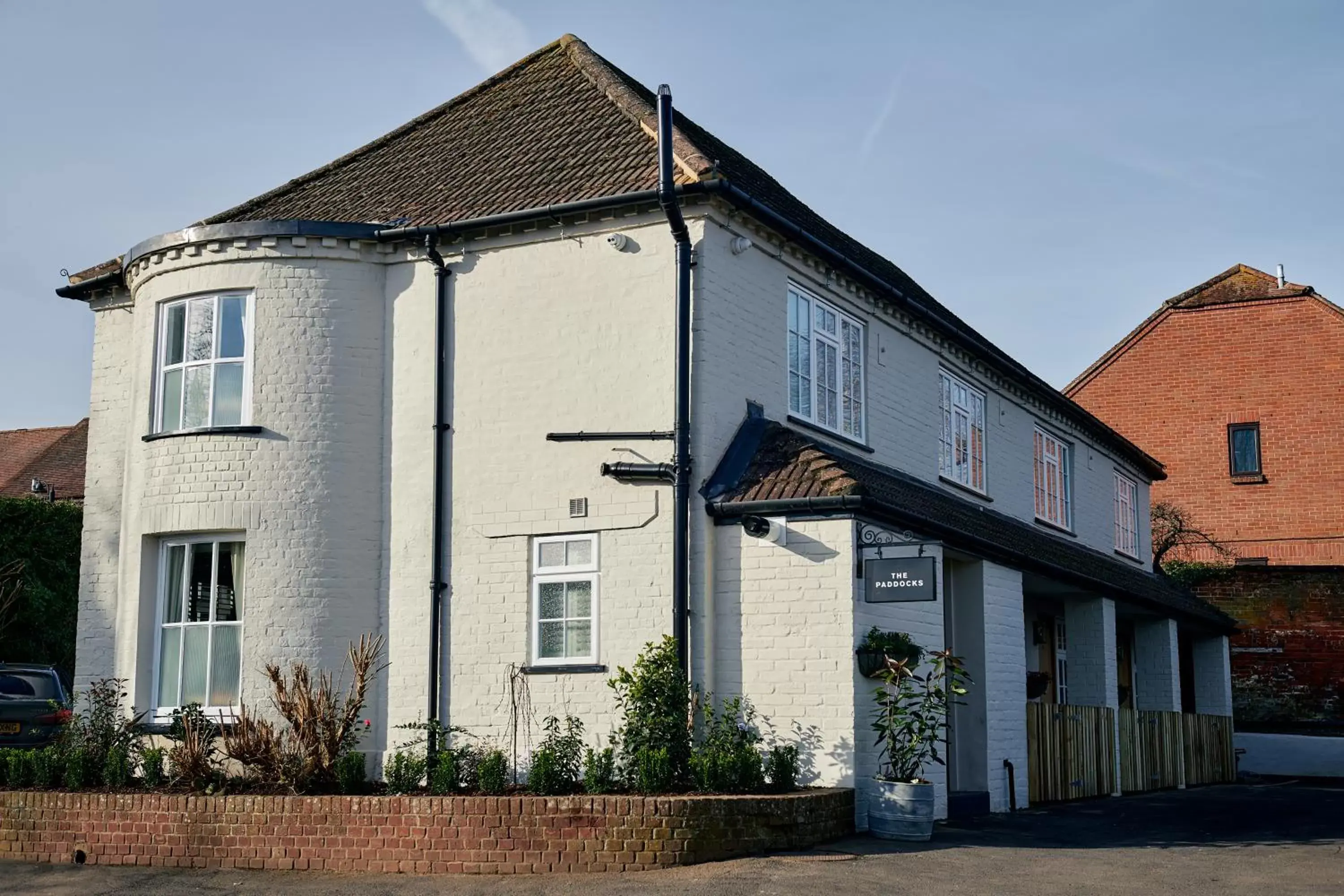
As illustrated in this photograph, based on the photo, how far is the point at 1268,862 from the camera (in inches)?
515

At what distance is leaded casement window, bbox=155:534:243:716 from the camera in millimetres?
16016

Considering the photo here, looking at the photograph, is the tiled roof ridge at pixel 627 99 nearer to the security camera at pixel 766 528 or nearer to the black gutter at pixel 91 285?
the security camera at pixel 766 528

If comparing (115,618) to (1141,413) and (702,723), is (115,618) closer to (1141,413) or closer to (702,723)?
(702,723)

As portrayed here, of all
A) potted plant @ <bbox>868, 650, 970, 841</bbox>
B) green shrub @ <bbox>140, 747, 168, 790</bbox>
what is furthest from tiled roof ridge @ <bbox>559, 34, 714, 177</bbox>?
green shrub @ <bbox>140, 747, 168, 790</bbox>

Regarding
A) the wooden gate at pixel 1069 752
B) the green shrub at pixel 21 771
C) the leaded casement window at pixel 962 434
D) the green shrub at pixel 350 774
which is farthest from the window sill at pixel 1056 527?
the green shrub at pixel 21 771

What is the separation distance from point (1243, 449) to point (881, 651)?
2331cm

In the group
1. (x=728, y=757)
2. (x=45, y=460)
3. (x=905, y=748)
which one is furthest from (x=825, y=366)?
(x=45, y=460)

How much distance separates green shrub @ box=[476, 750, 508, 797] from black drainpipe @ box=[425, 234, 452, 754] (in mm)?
1450

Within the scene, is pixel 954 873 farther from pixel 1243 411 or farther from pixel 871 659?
pixel 1243 411

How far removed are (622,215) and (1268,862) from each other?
869cm

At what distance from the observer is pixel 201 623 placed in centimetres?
1625

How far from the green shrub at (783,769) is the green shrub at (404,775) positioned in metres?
3.31

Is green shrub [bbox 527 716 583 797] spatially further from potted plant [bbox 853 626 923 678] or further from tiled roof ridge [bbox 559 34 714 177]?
tiled roof ridge [bbox 559 34 714 177]

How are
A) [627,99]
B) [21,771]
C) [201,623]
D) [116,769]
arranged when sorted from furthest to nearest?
[627,99] → [201,623] → [21,771] → [116,769]
